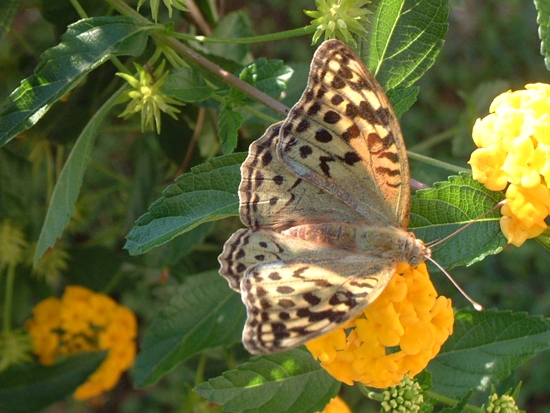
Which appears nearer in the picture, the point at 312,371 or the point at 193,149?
the point at 312,371

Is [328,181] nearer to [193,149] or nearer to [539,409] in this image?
[193,149]

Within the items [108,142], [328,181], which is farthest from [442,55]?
[328,181]

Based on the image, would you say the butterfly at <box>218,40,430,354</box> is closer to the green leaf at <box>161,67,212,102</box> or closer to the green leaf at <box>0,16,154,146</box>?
the green leaf at <box>161,67,212,102</box>

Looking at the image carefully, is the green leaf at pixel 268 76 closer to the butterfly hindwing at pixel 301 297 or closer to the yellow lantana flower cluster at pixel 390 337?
the butterfly hindwing at pixel 301 297

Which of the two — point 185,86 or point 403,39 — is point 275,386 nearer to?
point 185,86

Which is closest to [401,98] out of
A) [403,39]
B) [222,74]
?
[403,39]

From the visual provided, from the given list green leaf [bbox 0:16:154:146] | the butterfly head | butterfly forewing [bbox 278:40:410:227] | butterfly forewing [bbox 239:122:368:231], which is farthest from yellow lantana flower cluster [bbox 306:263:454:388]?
green leaf [bbox 0:16:154:146]

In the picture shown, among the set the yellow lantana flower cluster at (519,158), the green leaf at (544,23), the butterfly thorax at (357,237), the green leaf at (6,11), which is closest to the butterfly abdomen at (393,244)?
the butterfly thorax at (357,237)

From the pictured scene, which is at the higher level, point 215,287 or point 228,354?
point 215,287

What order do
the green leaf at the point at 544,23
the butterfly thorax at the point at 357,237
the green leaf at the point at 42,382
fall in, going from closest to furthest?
the green leaf at the point at 544,23
the butterfly thorax at the point at 357,237
the green leaf at the point at 42,382
